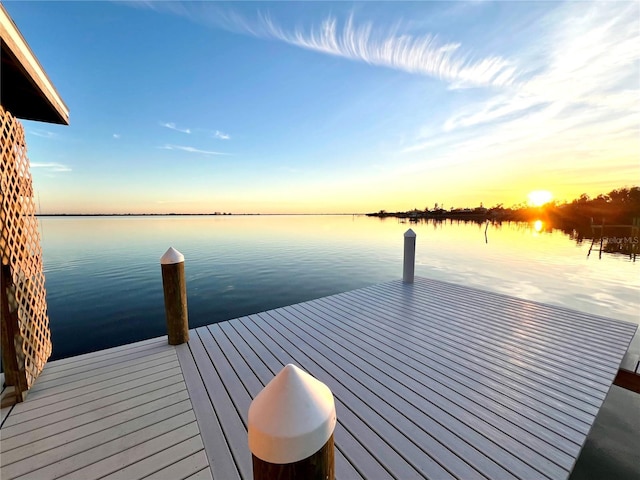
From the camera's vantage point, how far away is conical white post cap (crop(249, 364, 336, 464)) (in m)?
0.66

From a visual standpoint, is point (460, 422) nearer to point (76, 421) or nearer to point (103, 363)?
point (76, 421)

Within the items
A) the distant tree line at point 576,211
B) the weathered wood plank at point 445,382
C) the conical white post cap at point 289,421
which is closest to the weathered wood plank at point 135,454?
the conical white post cap at point 289,421

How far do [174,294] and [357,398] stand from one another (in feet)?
7.37

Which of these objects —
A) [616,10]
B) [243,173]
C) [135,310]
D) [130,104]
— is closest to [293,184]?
[243,173]

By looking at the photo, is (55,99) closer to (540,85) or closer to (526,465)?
(526,465)

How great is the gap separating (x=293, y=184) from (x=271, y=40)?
20.6 meters

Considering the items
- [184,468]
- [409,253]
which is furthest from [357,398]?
[409,253]

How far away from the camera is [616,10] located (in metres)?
4.29

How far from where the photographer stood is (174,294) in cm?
281

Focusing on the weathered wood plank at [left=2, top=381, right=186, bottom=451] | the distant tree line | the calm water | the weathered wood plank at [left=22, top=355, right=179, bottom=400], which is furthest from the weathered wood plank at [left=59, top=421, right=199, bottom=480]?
the distant tree line

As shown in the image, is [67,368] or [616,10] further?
[616,10]

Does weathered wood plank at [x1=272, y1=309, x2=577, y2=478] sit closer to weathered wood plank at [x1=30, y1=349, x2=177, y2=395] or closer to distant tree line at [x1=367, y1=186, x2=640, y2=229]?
weathered wood plank at [x1=30, y1=349, x2=177, y2=395]

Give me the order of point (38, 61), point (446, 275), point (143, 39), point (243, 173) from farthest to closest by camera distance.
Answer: point (243, 173) → point (446, 275) → point (143, 39) → point (38, 61)

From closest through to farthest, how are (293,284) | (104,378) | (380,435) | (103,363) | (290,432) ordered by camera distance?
(290,432) < (380,435) < (104,378) < (103,363) < (293,284)
